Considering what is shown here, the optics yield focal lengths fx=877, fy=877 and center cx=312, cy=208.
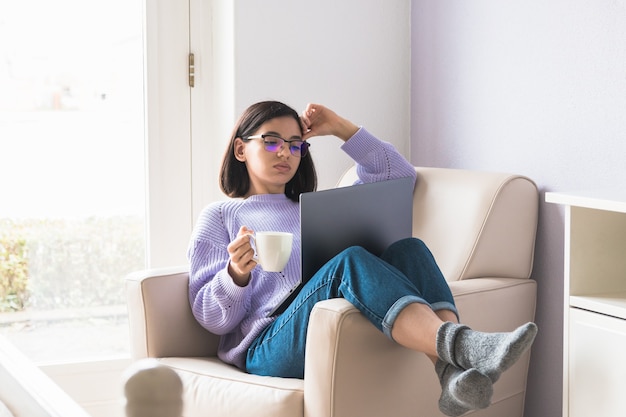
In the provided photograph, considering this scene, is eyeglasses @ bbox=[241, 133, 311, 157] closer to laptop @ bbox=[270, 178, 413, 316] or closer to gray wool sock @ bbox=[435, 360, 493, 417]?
laptop @ bbox=[270, 178, 413, 316]

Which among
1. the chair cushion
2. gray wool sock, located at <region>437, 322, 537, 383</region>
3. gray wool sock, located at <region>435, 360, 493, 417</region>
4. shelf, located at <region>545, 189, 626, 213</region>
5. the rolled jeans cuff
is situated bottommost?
the chair cushion

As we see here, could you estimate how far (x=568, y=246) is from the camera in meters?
1.89

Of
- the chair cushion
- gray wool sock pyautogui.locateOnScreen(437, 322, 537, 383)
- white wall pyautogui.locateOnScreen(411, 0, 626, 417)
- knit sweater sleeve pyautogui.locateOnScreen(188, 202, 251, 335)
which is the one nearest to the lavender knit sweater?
knit sweater sleeve pyautogui.locateOnScreen(188, 202, 251, 335)

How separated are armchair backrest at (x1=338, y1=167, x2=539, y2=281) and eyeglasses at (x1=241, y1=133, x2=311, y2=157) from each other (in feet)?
1.36

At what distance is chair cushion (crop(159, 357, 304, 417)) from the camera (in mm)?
1825

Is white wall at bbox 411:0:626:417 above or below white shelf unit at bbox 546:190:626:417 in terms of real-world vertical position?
above

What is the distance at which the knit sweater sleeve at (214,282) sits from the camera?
2076 millimetres

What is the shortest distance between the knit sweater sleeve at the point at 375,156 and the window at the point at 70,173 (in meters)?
0.89

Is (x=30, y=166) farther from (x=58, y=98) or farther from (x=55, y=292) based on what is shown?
(x=55, y=292)

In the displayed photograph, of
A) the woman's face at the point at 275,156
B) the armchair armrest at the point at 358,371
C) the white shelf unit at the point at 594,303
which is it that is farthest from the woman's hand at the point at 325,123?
the white shelf unit at the point at 594,303

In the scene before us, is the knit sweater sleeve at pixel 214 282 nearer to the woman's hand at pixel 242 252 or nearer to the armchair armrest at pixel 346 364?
the woman's hand at pixel 242 252

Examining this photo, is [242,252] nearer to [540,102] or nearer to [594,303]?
[594,303]

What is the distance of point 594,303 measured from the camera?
183 centimetres

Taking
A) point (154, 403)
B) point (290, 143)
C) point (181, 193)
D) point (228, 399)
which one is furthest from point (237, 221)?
point (154, 403)
